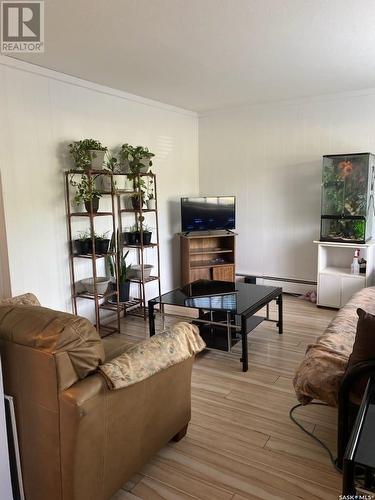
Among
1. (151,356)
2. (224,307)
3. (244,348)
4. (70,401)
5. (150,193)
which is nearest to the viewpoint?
(70,401)

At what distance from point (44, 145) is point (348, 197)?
3.15 meters

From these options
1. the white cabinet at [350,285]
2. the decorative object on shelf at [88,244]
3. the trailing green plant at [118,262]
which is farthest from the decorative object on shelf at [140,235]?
the white cabinet at [350,285]

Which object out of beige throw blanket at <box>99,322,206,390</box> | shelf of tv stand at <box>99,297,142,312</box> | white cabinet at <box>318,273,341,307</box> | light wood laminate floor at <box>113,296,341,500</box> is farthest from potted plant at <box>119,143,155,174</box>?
beige throw blanket at <box>99,322,206,390</box>

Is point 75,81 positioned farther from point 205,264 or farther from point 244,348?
point 244,348

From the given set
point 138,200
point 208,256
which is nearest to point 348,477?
point 138,200

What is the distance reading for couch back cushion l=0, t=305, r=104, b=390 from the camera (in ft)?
4.83

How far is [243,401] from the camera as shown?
8.61ft

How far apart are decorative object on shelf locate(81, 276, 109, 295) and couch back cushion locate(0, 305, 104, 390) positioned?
2.07 meters

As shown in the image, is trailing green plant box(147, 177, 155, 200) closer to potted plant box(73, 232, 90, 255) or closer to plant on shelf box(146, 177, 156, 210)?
plant on shelf box(146, 177, 156, 210)

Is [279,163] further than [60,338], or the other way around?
[279,163]

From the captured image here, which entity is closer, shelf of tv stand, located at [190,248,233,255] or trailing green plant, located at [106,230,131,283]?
trailing green plant, located at [106,230,131,283]

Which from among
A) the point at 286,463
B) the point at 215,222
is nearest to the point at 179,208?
the point at 215,222

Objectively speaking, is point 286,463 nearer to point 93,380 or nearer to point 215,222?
point 93,380

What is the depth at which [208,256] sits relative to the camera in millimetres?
5191
